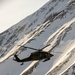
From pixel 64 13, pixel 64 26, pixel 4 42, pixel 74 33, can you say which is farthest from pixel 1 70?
pixel 64 13

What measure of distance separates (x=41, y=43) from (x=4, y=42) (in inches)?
1995

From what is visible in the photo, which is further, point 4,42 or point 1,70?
point 4,42

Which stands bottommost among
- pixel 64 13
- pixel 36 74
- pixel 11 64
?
pixel 36 74

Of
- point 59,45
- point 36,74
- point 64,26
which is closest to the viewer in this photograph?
point 36,74

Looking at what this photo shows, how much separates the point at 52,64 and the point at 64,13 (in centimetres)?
7799

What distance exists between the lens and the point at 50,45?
120m

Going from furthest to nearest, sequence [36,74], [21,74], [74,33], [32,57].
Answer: [74,33] < [21,74] < [36,74] < [32,57]

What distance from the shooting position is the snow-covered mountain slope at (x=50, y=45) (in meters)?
95.9

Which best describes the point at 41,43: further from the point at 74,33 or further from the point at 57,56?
the point at 57,56

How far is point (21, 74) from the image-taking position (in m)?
102

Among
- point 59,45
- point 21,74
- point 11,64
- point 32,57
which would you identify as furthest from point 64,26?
point 32,57

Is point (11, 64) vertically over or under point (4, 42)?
under

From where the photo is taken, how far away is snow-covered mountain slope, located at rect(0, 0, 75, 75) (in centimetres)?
9586

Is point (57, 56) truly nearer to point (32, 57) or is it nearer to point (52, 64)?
point (52, 64)
